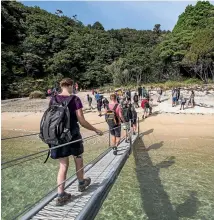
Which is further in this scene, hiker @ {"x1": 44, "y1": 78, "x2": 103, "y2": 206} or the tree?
the tree

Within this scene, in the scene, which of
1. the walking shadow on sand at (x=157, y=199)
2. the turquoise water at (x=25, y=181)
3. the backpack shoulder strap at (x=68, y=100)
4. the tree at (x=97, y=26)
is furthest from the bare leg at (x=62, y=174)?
the tree at (x=97, y=26)

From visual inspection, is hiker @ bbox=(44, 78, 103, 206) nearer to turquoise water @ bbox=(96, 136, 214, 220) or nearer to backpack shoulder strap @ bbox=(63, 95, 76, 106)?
backpack shoulder strap @ bbox=(63, 95, 76, 106)

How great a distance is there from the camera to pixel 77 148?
362 centimetres

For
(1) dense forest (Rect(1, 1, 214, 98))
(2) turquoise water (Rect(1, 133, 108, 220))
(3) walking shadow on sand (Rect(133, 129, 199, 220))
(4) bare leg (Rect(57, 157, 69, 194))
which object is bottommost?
(2) turquoise water (Rect(1, 133, 108, 220))

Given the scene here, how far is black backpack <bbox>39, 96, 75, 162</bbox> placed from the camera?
10.8 ft

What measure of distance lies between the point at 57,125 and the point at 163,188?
14.3 feet

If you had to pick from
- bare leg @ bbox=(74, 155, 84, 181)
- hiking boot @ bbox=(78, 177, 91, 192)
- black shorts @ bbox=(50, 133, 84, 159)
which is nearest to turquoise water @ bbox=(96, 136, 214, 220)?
hiking boot @ bbox=(78, 177, 91, 192)

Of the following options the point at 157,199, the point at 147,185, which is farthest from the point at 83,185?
the point at 147,185

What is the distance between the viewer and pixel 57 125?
10.8 ft

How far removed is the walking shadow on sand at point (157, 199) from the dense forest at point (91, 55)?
92.5 ft

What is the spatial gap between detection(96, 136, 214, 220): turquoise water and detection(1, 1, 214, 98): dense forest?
26.6 m

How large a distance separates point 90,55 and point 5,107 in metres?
26.6

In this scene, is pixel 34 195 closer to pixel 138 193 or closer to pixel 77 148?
pixel 138 193

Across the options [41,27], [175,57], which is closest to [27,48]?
[41,27]
